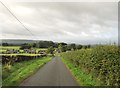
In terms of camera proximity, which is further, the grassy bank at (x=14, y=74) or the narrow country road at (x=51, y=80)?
the grassy bank at (x=14, y=74)

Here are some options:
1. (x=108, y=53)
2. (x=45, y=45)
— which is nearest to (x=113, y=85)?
(x=108, y=53)

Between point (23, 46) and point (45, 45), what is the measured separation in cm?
5879

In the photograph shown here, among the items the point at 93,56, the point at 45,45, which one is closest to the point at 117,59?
the point at 93,56

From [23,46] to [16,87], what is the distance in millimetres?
115624

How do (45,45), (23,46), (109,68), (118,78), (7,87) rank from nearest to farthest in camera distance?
(118,78) < (109,68) < (7,87) < (23,46) < (45,45)

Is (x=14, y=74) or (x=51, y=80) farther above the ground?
(x=51, y=80)

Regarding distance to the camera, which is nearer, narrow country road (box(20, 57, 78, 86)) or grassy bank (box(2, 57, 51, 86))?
narrow country road (box(20, 57, 78, 86))

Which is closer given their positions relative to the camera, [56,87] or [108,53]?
[108,53]

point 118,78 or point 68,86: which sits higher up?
point 118,78

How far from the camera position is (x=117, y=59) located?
448 inches

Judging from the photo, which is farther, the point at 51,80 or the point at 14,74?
the point at 14,74

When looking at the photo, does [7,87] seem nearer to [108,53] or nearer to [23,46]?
[108,53]

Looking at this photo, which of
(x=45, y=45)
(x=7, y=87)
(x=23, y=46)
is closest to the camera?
(x=7, y=87)

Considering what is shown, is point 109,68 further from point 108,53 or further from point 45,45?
point 45,45
